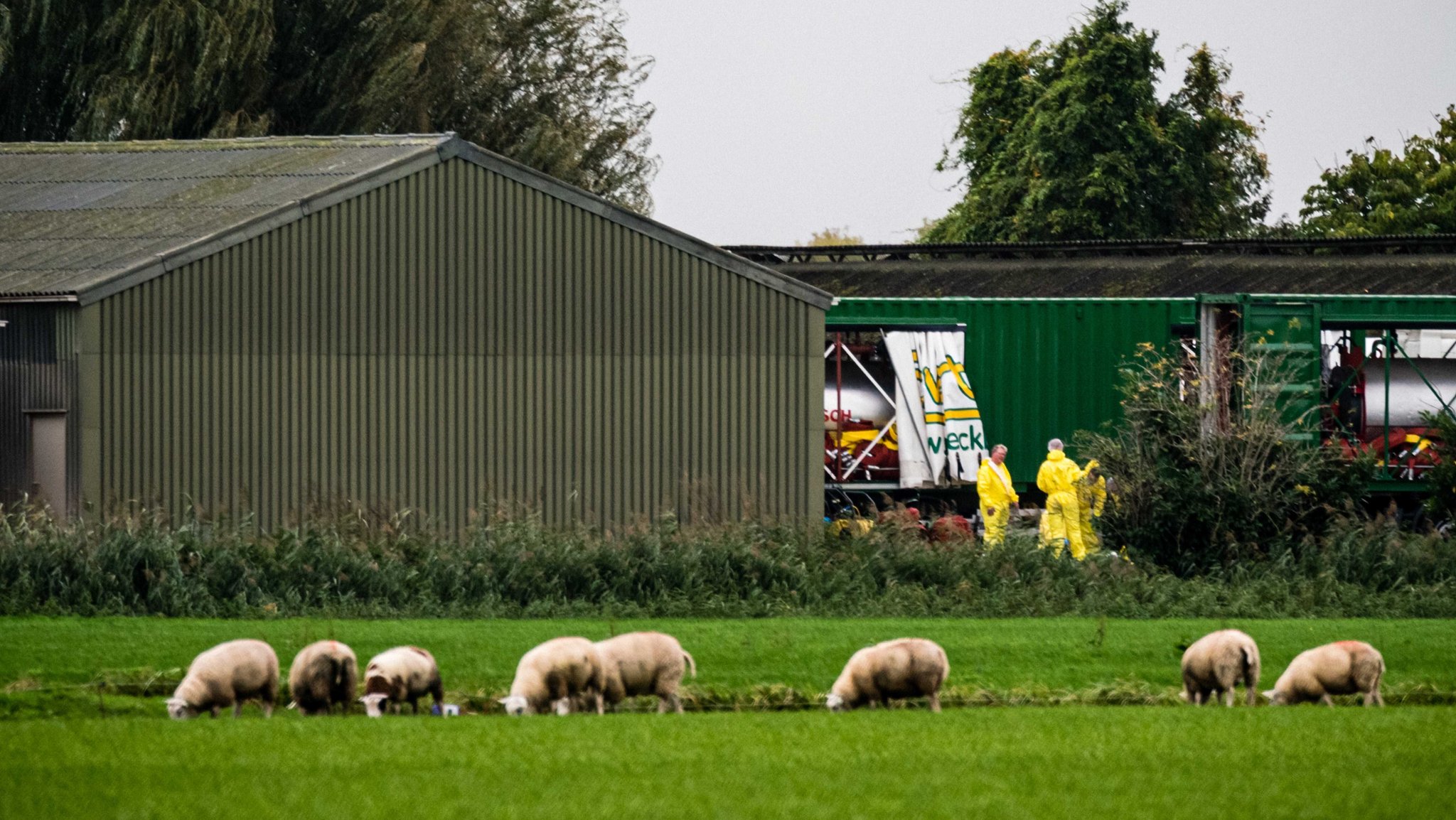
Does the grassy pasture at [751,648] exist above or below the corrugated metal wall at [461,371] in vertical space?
below

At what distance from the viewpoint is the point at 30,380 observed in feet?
72.6

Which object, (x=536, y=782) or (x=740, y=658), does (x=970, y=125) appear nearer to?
(x=740, y=658)

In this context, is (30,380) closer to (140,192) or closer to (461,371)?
(140,192)

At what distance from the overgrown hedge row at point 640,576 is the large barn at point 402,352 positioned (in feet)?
4.52

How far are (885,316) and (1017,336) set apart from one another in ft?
Result: 6.51

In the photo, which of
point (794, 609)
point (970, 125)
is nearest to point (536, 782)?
point (794, 609)

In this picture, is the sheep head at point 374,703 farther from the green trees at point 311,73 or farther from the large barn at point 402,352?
the green trees at point 311,73

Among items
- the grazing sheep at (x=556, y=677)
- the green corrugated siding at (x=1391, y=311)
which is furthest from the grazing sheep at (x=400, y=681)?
the green corrugated siding at (x=1391, y=311)

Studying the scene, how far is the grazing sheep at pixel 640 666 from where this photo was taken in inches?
556

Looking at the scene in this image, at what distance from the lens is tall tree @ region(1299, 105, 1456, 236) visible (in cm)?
5634

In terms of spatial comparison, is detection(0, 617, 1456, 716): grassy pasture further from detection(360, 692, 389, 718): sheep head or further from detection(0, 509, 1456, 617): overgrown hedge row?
Answer: detection(360, 692, 389, 718): sheep head

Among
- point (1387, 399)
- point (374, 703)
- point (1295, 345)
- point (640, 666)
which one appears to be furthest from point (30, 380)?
point (1387, 399)

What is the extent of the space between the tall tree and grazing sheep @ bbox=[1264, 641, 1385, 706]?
43.1 m

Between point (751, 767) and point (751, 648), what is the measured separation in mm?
5438
